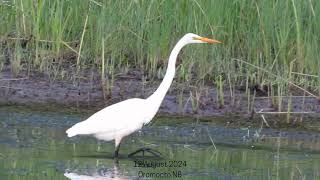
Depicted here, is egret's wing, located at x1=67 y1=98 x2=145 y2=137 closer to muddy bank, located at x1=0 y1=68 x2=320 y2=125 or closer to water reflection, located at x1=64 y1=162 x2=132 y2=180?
water reflection, located at x1=64 y1=162 x2=132 y2=180

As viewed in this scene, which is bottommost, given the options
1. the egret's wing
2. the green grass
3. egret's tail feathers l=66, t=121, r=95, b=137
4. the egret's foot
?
the egret's foot

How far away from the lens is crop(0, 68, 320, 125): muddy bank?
9.84 meters

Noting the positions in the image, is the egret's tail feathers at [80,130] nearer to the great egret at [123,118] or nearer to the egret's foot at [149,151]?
the great egret at [123,118]

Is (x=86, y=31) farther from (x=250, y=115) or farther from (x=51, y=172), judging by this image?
(x=51, y=172)

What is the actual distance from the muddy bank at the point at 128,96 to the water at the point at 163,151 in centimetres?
36

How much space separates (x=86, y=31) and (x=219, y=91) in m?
1.85

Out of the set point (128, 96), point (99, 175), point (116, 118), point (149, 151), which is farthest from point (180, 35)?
point (99, 175)

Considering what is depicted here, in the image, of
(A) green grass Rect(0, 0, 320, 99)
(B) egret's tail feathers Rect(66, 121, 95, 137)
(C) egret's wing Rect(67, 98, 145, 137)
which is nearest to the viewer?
(B) egret's tail feathers Rect(66, 121, 95, 137)

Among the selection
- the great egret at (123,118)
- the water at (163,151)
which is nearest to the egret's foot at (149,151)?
the water at (163,151)

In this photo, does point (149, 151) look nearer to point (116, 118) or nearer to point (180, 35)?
point (116, 118)

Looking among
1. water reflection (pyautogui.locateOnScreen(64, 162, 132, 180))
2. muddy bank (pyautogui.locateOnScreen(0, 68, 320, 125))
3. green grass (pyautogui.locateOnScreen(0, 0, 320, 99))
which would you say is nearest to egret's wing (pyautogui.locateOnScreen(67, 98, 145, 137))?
water reflection (pyautogui.locateOnScreen(64, 162, 132, 180))

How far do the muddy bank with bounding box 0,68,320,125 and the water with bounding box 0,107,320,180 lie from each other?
0.36 metres

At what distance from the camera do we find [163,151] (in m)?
8.23

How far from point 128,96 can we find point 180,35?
38.8 inches
